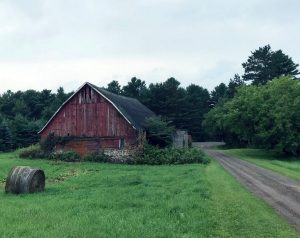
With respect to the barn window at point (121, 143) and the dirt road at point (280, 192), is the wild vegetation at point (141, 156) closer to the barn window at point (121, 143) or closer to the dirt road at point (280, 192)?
the barn window at point (121, 143)

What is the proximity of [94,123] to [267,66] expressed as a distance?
60004mm

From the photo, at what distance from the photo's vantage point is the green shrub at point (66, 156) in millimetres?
46372

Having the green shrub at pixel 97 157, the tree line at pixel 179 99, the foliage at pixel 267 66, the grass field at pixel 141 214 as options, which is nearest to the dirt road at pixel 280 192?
the grass field at pixel 141 214

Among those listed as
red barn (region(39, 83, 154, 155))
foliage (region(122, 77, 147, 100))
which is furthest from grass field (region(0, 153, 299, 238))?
foliage (region(122, 77, 147, 100))

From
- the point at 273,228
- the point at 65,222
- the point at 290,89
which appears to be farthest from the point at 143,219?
the point at 290,89

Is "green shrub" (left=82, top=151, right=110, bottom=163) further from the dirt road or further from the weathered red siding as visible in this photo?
the dirt road

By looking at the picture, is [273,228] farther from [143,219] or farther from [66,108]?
[66,108]

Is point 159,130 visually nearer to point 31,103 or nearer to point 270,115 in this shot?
point 270,115

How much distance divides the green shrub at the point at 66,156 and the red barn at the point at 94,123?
189 centimetres

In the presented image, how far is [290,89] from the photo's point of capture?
57750 millimetres

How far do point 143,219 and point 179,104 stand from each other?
8654 cm

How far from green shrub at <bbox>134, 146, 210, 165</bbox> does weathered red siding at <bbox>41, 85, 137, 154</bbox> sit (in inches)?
171

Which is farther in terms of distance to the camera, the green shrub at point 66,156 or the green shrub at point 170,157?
the green shrub at point 66,156

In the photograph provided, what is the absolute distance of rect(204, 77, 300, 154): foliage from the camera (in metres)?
53.1
